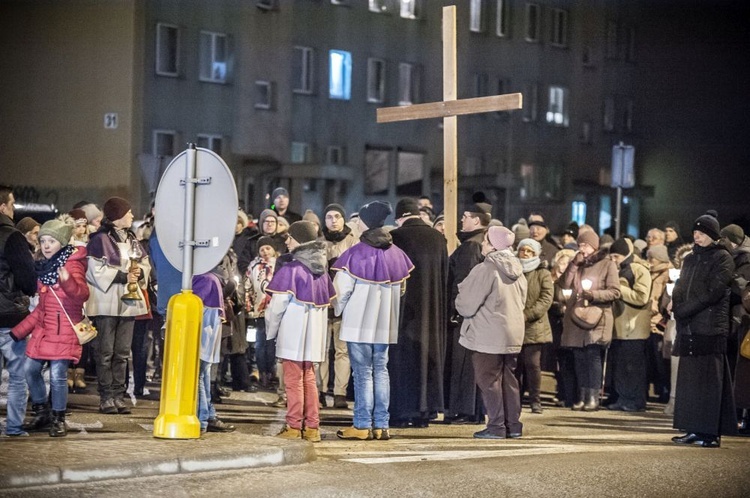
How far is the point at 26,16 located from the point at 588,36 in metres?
26.8

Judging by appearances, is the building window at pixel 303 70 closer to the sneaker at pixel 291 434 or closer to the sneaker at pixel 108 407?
the sneaker at pixel 108 407

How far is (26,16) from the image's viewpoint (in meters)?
43.1

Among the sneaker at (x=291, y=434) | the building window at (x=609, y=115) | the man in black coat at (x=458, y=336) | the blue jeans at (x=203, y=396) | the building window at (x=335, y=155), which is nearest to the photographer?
the sneaker at (x=291, y=434)

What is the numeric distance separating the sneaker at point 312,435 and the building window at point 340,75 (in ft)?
127

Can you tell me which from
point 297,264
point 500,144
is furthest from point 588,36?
point 297,264

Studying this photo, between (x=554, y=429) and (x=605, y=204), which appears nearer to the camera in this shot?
(x=554, y=429)

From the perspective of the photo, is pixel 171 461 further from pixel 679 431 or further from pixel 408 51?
pixel 408 51

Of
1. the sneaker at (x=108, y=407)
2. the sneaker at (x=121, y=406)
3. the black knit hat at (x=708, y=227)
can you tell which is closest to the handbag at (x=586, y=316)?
the black knit hat at (x=708, y=227)

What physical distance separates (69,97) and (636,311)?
94.4 ft

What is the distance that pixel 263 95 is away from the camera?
48406 mm

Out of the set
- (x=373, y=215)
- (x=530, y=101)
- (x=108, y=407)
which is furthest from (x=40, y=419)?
(x=530, y=101)

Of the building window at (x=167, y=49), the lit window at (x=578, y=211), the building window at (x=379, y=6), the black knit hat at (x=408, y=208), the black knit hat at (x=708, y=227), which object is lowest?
the black knit hat at (x=708, y=227)

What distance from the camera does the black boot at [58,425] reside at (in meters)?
12.2

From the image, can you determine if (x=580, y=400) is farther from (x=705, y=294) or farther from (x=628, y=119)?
(x=628, y=119)
